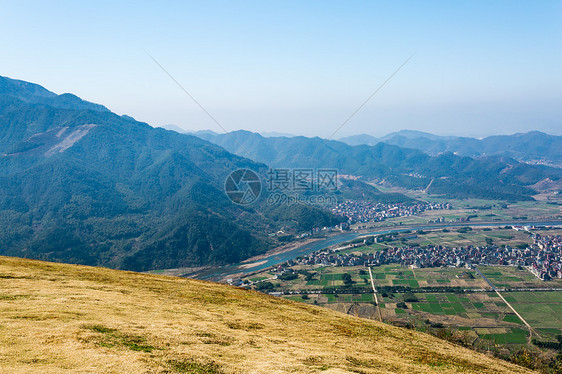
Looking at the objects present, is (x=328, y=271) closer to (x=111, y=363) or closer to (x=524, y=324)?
(x=524, y=324)

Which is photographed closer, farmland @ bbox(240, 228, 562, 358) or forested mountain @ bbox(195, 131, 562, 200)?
farmland @ bbox(240, 228, 562, 358)

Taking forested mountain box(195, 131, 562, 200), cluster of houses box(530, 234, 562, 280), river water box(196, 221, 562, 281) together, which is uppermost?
forested mountain box(195, 131, 562, 200)

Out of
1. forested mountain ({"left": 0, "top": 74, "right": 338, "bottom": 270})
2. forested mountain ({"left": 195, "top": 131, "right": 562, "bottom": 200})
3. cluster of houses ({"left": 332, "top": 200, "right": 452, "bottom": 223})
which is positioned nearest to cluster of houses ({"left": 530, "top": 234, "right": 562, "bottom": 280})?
cluster of houses ({"left": 332, "top": 200, "right": 452, "bottom": 223})

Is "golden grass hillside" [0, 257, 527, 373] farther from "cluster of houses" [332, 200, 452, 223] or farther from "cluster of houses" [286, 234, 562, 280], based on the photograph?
"cluster of houses" [332, 200, 452, 223]

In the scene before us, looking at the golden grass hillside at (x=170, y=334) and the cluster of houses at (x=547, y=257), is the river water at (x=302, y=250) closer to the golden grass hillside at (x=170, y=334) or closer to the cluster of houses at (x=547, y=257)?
the cluster of houses at (x=547, y=257)

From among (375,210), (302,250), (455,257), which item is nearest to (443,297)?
(455,257)

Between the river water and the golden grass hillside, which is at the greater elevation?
the golden grass hillside
